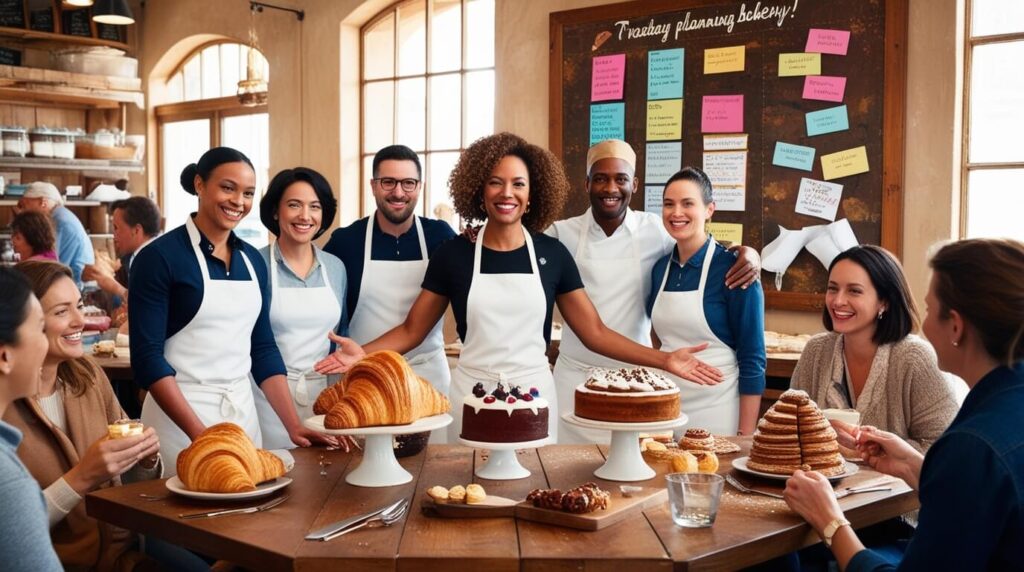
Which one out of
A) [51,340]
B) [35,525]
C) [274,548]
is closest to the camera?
[35,525]

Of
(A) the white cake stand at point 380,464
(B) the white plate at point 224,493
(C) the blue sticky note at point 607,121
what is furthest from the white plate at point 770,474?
(C) the blue sticky note at point 607,121

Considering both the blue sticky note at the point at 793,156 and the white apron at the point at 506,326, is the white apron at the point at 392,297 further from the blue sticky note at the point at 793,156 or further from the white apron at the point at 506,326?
the blue sticky note at the point at 793,156

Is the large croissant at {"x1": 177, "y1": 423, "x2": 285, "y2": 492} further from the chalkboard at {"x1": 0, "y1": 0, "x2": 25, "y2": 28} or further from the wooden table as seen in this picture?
the chalkboard at {"x1": 0, "y1": 0, "x2": 25, "y2": 28}

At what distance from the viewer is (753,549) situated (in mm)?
1977

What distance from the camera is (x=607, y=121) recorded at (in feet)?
18.7

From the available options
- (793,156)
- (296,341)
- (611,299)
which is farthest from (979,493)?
(793,156)

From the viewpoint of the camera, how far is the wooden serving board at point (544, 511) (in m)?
2.02

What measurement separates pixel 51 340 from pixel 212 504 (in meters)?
0.65

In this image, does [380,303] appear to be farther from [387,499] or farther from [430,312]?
[387,499]

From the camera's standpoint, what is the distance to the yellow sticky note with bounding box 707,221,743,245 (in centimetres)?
521

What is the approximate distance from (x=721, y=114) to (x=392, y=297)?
245 cm

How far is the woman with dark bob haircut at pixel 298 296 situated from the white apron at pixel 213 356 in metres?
0.27

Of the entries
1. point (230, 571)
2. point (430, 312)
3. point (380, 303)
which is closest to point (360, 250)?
point (380, 303)

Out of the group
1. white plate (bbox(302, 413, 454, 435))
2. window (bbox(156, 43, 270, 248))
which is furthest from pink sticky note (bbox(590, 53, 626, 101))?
white plate (bbox(302, 413, 454, 435))
